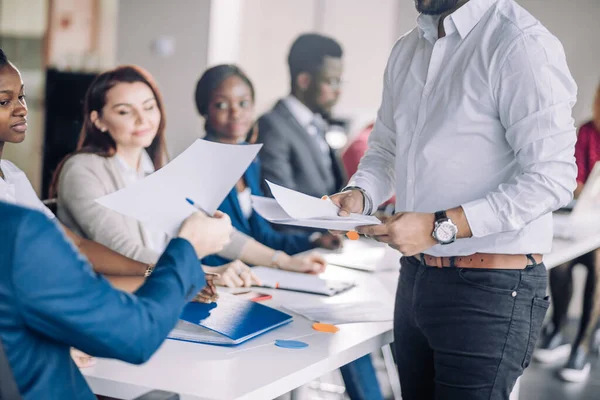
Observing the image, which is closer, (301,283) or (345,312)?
(345,312)

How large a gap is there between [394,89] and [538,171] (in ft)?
1.60

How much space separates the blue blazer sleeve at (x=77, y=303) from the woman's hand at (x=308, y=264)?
1351 millimetres

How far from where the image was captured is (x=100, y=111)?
7.86 ft

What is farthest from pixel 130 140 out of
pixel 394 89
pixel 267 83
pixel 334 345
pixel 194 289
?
pixel 267 83

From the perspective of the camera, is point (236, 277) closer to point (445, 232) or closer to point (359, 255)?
point (359, 255)

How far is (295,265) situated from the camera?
7.99 feet

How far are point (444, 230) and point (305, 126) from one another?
2.42m

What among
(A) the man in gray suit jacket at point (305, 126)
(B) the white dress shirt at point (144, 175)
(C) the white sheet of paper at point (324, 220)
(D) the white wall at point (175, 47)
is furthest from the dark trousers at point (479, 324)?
(D) the white wall at point (175, 47)

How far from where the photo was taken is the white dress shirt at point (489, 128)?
148cm

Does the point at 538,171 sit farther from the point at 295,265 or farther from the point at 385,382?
the point at 385,382

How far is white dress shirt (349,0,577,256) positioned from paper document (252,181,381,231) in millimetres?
199

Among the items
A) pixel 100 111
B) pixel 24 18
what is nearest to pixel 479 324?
pixel 100 111

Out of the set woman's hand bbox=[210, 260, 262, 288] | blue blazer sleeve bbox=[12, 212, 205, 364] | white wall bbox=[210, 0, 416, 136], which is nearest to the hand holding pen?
blue blazer sleeve bbox=[12, 212, 205, 364]

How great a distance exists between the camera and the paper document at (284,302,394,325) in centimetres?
183
